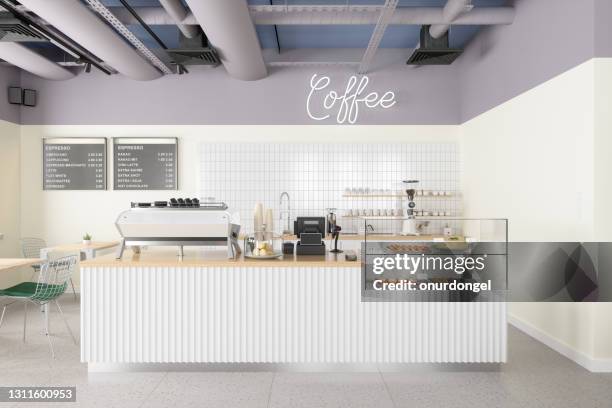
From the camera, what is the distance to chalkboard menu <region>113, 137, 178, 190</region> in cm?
669

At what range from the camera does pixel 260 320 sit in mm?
3572

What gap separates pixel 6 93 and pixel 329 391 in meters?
6.69

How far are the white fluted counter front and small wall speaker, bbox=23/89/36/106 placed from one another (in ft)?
14.9

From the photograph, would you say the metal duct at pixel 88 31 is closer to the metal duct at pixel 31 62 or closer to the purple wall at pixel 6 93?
the metal duct at pixel 31 62

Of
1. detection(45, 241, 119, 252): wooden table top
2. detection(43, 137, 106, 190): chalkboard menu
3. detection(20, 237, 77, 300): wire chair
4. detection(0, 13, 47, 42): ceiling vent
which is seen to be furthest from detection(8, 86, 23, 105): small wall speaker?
detection(45, 241, 119, 252): wooden table top

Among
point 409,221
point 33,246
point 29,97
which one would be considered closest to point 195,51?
point 29,97

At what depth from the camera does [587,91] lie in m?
3.72

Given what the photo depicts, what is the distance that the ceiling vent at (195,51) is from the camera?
5.12 meters

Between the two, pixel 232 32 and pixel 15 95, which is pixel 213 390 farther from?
pixel 15 95

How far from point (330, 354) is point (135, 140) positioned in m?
4.93

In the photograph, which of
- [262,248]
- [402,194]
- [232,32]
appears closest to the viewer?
[262,248]

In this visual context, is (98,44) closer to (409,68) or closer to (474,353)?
(409,68)

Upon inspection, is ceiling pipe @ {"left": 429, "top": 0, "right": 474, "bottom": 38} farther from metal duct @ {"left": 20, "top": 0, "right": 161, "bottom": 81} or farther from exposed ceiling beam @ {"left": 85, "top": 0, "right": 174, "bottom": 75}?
metal duct @ {"left": 20, "top": 0, "right": 161, "bottom": 81}

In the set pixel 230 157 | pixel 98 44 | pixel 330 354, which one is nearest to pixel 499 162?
pixel 330 354
